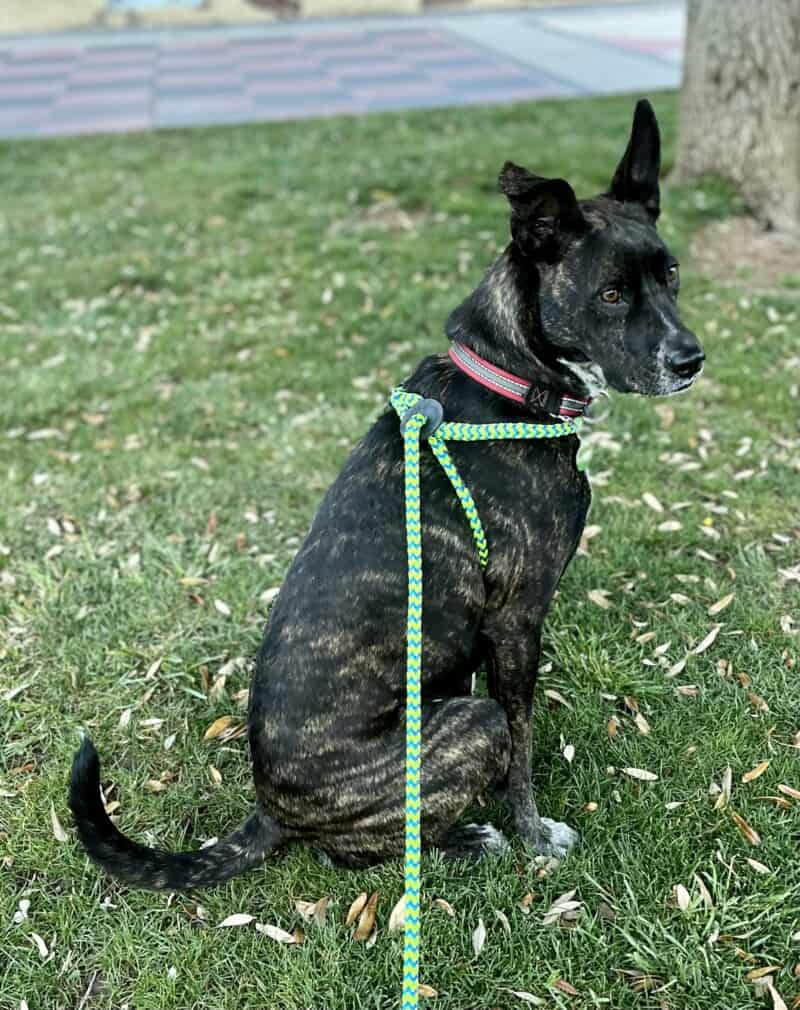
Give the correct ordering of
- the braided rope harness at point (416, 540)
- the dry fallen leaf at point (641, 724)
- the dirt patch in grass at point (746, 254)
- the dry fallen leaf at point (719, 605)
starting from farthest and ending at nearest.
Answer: the dirt patch in grass at point (746, 254) < the dry fallen leaf at point (719, 605) < the dry fallen leaf at point (641, 724) < the braided rope harness at point (416, 540)

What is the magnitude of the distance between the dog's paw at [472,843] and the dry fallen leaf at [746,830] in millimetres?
729

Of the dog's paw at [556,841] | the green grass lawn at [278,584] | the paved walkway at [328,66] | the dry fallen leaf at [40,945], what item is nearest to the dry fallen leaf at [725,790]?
the green grass lawn at [278,584]

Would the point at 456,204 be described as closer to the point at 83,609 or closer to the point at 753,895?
the point at 83,609

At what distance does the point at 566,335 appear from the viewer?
2.80m

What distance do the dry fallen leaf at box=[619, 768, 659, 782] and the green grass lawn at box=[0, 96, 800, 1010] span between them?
0.03 meters

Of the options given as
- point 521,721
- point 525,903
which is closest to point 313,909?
point 525,903

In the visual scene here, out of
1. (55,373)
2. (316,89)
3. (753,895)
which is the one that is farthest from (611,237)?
(316,89)

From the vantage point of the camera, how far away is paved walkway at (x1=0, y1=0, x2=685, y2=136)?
13508mm

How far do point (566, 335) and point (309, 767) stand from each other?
1.45 m

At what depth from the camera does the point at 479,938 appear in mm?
2777

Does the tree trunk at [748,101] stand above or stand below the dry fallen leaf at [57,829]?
above

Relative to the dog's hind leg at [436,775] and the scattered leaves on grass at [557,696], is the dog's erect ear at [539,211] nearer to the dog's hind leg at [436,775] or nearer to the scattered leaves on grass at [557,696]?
the dog's hind leg at [436,775]

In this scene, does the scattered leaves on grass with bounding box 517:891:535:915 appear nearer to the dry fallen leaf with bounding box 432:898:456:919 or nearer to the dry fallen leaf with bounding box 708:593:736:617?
the dry fallen leaf with bounding box 432:898:456:919

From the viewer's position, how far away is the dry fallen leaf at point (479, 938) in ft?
9.05
